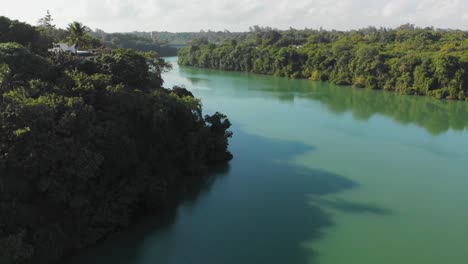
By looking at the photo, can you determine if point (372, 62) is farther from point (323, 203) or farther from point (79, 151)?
point (79, 151)

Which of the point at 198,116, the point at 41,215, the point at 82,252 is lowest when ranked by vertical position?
the point at 82,252

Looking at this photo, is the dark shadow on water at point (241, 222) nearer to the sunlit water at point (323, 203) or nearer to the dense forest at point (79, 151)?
the sunlit water at point (323, 203)

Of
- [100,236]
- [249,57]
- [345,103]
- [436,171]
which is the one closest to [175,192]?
[100,236]

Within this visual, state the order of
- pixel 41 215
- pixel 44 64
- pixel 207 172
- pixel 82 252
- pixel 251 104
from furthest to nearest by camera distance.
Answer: pixel 251 104, pixel 207 172, pixel 44 64, pixel 82 252, pixel 41 215

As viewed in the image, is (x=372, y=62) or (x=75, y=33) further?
(x=372, y=62)

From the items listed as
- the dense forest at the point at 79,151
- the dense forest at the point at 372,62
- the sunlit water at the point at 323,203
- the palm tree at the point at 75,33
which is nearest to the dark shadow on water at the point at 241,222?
the sunlit water at the point at 323,203

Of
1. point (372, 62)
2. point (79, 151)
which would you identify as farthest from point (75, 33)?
point (372, 62)

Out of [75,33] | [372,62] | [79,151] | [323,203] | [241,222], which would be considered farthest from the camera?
[372,62]

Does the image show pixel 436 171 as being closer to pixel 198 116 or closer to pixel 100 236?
pixel 198 116
